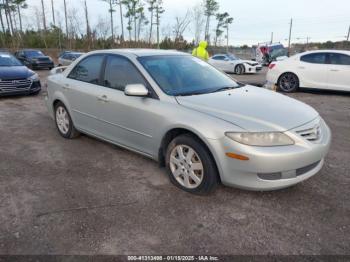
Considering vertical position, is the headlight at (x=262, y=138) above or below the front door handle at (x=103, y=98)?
below

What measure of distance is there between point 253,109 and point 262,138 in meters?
0.45

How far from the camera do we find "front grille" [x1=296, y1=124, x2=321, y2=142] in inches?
118

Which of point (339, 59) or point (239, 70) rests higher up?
point (339, 59)

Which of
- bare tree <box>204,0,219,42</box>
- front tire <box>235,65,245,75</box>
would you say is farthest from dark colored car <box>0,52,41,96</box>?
bare tree <box>204,0,219,42</box>

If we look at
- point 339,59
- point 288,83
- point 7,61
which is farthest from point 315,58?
point 7,61

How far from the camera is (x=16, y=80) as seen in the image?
29.9 feet

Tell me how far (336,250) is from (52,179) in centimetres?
312

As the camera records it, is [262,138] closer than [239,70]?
Yes

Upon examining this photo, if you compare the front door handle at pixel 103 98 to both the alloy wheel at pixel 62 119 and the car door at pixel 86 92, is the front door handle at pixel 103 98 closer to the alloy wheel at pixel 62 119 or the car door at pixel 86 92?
the car door at pixel 86 92

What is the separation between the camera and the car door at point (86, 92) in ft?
14.2

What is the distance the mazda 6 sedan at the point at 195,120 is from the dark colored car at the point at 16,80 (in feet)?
17.4

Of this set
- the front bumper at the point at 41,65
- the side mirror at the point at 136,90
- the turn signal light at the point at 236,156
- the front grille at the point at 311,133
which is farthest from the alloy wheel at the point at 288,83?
the front bumper at the point at 41,65

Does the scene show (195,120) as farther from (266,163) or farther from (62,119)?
(62,119)

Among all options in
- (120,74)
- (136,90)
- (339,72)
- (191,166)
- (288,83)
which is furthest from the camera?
(288,83)
